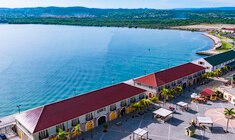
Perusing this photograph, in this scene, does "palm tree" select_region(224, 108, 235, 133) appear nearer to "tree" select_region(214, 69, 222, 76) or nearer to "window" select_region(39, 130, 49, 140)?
"tree" select_region(214, 69, 222, 76)

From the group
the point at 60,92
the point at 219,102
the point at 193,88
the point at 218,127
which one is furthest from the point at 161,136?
the point at 60,92

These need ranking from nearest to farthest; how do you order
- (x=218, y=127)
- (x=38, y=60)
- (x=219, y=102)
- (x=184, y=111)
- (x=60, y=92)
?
(x=218, y=127)
(x=184, y=111)
(x=219, y=102)
(x=60, y=92)
(x=38, y=60)

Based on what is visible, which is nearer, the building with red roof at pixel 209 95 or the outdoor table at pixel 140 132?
the outdoor table at pixel 140 132

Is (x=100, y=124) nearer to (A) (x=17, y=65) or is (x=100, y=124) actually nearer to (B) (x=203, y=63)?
(B) (x=203, y=63)

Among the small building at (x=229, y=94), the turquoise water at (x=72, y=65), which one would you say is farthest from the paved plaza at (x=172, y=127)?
the turquoise water at (x=72, y=65)

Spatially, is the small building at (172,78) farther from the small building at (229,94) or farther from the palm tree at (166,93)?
the small building at (229,94)

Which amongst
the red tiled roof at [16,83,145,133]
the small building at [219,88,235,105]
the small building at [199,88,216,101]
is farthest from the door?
the small building at [219,88,235,105]
